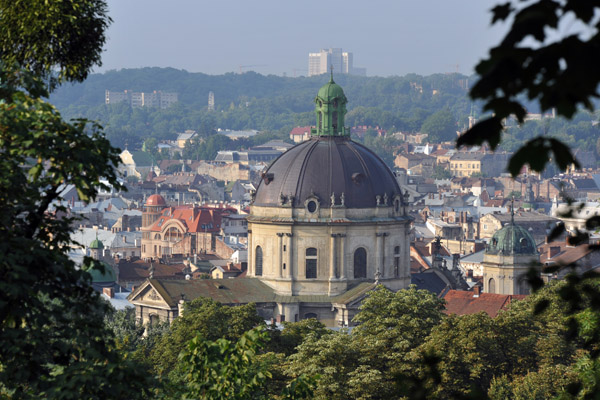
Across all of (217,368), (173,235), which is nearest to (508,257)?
(217,368)

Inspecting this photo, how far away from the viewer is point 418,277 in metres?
94.3

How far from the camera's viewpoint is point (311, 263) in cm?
8631

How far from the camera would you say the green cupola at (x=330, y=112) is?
8994 centimetres

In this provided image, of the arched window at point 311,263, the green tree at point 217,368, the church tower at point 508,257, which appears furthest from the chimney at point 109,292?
the green tree at point 217,368

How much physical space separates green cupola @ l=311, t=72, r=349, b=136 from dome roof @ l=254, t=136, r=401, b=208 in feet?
7.25

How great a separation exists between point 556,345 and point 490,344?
2829 mm

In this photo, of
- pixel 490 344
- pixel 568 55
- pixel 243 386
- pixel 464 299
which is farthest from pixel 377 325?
pixel 568 55

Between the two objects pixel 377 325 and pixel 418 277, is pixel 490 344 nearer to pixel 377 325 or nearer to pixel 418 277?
pixel 377 325

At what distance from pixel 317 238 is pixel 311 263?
167 centimetres

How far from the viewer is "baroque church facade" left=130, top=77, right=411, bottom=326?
280ft

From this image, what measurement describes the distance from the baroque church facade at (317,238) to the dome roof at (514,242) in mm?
7448

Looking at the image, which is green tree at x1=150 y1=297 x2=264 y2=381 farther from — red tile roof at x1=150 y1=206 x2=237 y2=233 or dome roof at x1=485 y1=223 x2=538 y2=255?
red tile roof at x1=150 y1=206 x2=237 y2=233

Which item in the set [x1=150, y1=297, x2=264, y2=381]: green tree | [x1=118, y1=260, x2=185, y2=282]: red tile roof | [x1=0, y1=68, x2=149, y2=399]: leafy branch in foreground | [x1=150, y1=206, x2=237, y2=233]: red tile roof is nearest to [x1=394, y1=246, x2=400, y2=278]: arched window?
[x1=150, y1=297, x2=264, y2=381]: green tree

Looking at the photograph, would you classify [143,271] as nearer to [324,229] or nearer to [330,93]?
[330,93]
